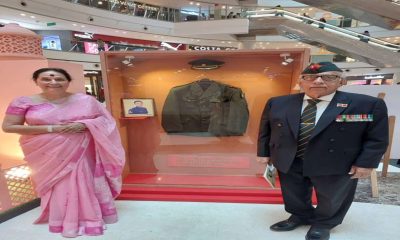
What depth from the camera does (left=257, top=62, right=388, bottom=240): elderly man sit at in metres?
1.39

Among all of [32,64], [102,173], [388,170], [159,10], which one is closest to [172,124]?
[102,173]

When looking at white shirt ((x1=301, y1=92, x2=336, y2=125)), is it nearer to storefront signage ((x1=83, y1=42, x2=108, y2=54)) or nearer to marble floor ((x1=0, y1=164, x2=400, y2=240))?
marble floor ((x1=0, y1=164, x2=400, y2=240))

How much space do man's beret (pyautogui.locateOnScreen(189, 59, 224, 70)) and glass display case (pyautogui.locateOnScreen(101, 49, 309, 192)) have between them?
0.03 ft

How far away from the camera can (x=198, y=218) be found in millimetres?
1977

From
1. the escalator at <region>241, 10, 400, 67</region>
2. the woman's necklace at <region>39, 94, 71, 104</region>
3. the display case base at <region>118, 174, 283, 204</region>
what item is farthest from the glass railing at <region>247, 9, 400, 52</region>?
the woman's necklace at <region>39, 94, 71, 104</region>

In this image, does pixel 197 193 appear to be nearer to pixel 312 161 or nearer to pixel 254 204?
pixel 254 204

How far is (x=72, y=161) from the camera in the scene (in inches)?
69.3

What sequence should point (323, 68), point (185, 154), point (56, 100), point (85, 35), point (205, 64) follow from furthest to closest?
point (85, 35) → point (185, 154) → point (205, 64) → point (56, 100) → point (323, 68)

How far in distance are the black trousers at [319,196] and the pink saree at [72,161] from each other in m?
1.40

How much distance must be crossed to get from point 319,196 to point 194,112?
5.10 ft

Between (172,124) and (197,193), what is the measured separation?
2.82 feet

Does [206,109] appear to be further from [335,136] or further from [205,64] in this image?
[335,136]

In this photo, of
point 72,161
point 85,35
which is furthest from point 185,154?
point 85,35

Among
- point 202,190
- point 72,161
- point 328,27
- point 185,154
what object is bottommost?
point 202,190
